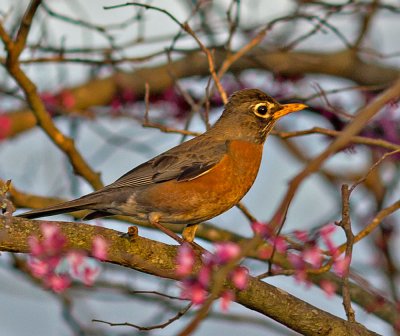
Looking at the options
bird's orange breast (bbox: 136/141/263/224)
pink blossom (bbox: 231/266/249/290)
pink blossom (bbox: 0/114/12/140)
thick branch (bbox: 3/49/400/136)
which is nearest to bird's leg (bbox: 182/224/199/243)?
bird's orange breast (bbox: 136/141/263/224)

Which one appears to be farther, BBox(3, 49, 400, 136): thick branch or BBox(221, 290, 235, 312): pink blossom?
BBox(3, 49, 400, 136): thick branch

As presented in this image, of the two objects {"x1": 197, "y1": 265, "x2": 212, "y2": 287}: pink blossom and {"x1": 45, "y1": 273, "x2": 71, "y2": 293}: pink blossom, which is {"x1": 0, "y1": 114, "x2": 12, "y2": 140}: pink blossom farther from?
{"x1": 197, "y1": 265, "x2": 212, "y2": 287}: pink blossom

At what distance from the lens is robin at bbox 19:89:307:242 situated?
183 inches

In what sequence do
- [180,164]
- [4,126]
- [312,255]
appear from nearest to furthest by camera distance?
[312,255], [180,164], [4,126]

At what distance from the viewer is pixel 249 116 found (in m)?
5.24

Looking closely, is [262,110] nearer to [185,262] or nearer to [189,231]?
[189,231]

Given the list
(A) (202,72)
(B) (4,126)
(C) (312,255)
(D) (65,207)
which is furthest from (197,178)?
(A) (202,72)

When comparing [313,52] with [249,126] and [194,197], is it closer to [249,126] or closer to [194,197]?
[249,126]

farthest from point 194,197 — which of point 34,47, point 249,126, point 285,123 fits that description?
point 285,123

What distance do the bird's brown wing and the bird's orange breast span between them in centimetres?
4

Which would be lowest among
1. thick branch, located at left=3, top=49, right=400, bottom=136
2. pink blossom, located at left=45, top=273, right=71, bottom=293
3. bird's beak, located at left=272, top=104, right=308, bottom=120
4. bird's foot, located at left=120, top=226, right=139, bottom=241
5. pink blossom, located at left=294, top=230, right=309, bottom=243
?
pink blossom, located at left=45, top=273, right=71, bottom=293

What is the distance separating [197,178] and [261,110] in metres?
A: 0.77

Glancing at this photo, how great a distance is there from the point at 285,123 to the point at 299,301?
3845 millimetres

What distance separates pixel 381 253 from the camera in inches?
254
